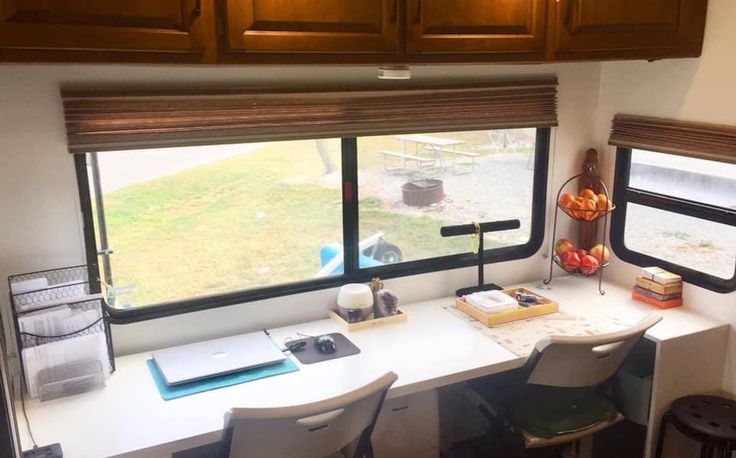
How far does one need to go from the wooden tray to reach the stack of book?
96cm

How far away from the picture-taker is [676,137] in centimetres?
247

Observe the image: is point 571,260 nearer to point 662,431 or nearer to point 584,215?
point 584,215

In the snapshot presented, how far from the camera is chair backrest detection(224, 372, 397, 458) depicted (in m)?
1.60

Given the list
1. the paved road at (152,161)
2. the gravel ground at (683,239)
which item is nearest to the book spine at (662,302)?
the gravel ground at (683,239)

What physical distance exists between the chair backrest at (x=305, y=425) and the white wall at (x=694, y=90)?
140 cm

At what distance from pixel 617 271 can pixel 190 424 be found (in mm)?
1928

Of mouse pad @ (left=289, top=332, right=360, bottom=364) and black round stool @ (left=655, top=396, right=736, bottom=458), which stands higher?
mouse pad @ (left=289, top=332, right=360, bottom=364)

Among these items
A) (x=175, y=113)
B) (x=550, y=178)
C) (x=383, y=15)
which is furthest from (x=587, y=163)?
(x=175, y=113)

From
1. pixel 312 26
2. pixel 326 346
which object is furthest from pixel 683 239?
pixel 312 26

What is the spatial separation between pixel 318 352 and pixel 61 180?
0.95 m

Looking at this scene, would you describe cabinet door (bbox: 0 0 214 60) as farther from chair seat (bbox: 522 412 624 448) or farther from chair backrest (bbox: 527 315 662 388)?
chair seat (bbox: 522 412 624 448)

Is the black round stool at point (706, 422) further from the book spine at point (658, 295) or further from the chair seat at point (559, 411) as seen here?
the book spine at point (658, 295)

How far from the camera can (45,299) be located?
1918 millimetres

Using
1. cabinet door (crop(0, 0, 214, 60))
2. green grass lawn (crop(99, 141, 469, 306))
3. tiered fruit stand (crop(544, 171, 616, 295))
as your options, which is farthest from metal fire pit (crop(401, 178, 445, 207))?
cabinet door (crop(0, 0, 214, 60))
